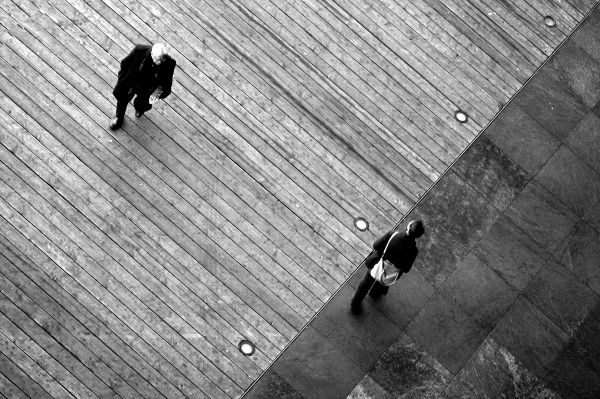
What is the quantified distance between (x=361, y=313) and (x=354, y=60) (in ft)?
11.4

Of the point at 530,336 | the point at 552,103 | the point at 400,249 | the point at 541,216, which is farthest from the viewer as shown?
the point at 552,103

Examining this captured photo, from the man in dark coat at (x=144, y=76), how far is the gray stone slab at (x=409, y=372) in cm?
397

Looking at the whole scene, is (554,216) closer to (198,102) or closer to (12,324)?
(198,102)

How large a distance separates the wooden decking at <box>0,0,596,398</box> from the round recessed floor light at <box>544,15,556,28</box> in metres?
0.22

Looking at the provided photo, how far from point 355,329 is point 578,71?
5114mm

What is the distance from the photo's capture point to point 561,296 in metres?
10.3

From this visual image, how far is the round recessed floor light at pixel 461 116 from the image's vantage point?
11.0 metres

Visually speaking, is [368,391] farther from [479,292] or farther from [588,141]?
[588,141]

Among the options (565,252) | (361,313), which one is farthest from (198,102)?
(565,252)

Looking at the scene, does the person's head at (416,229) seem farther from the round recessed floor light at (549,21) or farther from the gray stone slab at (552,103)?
the round recessed floor light at (549,21)

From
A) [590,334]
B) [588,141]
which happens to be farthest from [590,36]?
[590,334]

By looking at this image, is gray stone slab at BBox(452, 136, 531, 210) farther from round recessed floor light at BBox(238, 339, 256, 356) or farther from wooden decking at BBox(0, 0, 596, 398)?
round recessed floor light at BBox(238, 339, 256, 356)

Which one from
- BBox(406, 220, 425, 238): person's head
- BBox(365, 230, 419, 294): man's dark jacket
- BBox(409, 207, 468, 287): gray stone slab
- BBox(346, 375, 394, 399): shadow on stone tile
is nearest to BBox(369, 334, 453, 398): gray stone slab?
BBox(346, 375, 394, 399): shadow on stone tile

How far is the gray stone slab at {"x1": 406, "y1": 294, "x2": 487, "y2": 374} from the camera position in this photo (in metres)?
9.70
